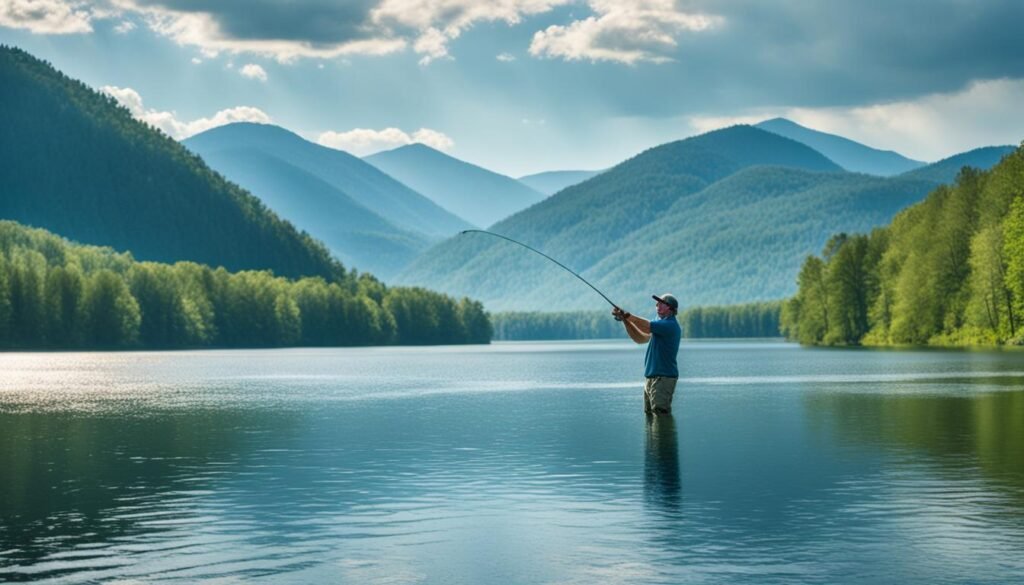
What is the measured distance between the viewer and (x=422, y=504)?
23375 millimetres

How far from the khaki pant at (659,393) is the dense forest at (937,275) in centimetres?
8085

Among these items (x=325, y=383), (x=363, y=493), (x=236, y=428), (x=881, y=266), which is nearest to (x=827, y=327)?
(x=881, y=266)

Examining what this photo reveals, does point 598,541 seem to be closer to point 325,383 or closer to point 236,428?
point 236,428

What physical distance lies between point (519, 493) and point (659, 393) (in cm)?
1551

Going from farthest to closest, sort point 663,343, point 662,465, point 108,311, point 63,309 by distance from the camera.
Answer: point 108,311
point 63,309
point 663,343
point 662,465

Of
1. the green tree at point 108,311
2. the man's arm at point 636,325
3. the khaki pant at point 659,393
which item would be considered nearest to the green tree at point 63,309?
the green tree at point 108,311

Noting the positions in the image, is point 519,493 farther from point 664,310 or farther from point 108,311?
point 108,311

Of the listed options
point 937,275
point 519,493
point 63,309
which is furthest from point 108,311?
point 519,493

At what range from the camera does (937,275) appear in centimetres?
13300

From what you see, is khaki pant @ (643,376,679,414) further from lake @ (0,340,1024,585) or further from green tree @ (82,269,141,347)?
green tree @ (82,269,141,347)

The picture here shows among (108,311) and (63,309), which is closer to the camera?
(63,309)

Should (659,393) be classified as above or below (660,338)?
below

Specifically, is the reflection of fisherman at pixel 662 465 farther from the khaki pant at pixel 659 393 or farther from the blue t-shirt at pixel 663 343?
the blue t-shirt at pixel 663 343

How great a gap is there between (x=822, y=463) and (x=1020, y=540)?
10.4 meters
